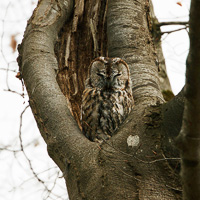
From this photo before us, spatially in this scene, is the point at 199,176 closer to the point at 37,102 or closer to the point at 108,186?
the point at 108,186

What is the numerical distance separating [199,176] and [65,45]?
106 inches

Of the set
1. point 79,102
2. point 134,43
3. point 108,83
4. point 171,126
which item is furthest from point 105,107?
point 171,126

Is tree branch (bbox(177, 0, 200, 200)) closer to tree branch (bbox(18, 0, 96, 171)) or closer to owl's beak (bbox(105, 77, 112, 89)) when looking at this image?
tree branch (bbox(18, 0, 96, 171))

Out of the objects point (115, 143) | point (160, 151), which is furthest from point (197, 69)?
point (115, 143)

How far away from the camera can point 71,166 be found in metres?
2.37

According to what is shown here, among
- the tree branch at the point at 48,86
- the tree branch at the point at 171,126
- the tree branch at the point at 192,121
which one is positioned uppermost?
the tree branch at the point at 48,86

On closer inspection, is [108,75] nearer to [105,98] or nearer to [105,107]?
[105,98]

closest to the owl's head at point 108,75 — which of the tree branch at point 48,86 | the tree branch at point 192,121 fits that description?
the tree branch at point 48,86

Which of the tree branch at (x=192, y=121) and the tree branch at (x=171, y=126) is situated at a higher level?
the tree branch at (x=171, y=126)

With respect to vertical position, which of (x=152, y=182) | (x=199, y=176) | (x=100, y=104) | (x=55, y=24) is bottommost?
(x=199, y=176)

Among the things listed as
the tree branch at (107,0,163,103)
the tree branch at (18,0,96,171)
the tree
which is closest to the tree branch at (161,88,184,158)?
the tree

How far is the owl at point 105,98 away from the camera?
351cm

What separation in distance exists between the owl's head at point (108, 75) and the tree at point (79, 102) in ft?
0.45

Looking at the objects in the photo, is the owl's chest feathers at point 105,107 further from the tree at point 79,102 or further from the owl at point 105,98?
the tree at point 79,102
